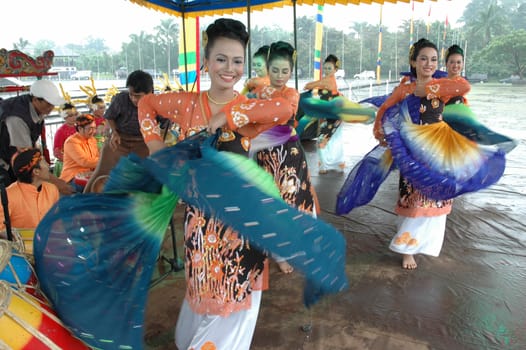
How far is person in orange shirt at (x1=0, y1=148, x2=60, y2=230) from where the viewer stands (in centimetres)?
209

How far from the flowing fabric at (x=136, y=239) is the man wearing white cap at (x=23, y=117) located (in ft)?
6.42

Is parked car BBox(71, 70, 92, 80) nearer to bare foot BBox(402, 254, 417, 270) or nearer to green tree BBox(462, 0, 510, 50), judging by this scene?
bare foot BBox(402, 254, 417, 270)

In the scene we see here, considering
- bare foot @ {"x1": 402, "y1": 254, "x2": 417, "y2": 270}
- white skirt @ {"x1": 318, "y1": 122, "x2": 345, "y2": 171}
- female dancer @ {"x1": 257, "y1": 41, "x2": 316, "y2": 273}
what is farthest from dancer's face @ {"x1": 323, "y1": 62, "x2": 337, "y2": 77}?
bare foot @ {"x1": 402, "y1": 254, "x2": 417, "y2": 270}

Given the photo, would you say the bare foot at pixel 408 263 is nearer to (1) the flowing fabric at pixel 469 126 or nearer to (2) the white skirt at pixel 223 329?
(1) the flowing fabric at pixel 469 126

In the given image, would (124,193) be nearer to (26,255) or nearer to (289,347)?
(26,255)

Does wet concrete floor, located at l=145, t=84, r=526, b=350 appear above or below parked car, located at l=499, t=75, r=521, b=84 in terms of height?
below

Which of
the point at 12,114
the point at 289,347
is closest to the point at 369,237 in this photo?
the point at 289,347

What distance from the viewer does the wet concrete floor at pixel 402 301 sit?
79.7 inches

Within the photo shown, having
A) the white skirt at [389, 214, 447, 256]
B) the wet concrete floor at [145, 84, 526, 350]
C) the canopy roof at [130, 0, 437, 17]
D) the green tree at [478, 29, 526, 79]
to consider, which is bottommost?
the wet concrete floor at [145, 84, 526, 350]

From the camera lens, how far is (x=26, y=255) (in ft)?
4.25

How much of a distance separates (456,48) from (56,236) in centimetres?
336

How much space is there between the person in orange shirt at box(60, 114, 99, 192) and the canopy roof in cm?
130

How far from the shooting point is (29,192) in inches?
84.8

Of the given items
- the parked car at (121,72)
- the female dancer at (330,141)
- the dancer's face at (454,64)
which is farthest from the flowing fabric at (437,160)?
the parked car at (121,72)
